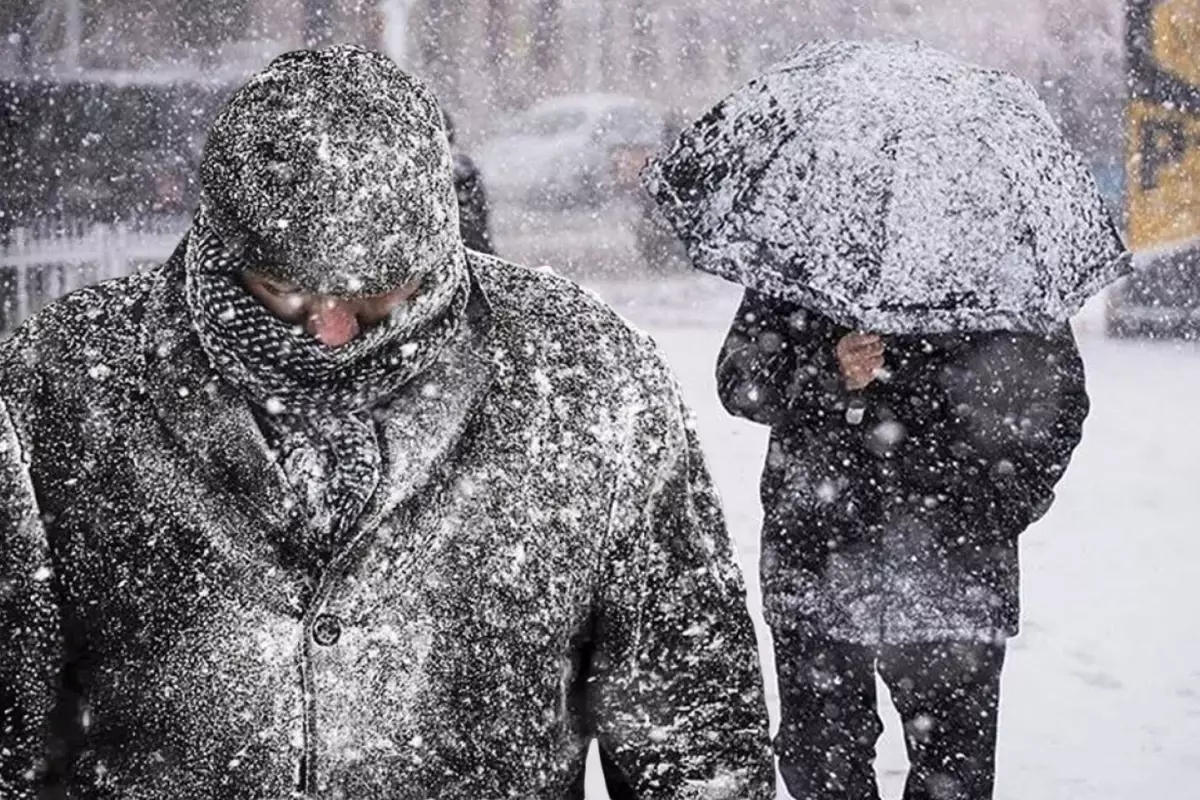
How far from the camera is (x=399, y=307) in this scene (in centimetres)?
151

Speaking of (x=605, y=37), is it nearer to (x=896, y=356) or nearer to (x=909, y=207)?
(x=896, y=356)

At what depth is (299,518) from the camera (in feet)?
5.11

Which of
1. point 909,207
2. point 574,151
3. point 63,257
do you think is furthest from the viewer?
point 574,151

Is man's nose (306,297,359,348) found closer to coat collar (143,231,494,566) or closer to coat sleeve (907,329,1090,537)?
coat collar (143,231,494,566)

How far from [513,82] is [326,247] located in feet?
76.0

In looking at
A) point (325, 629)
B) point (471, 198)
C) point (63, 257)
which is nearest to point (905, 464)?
point (471, 198)

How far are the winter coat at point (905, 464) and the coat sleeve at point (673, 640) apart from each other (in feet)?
4.83

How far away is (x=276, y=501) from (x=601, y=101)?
53.4 ft

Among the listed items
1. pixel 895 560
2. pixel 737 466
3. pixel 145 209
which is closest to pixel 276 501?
pixel 895 560

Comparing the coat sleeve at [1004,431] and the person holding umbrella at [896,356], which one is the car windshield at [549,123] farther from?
the coat sleeve at [1004,431]

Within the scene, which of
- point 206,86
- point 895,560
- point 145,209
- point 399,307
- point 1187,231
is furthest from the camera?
point 206,86

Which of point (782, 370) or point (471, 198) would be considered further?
point (471, 198)

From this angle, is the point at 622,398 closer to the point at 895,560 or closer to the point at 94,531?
the point at 94,531

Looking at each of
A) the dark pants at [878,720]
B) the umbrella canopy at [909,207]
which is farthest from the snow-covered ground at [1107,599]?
the umbrella canopy at [909,207]
